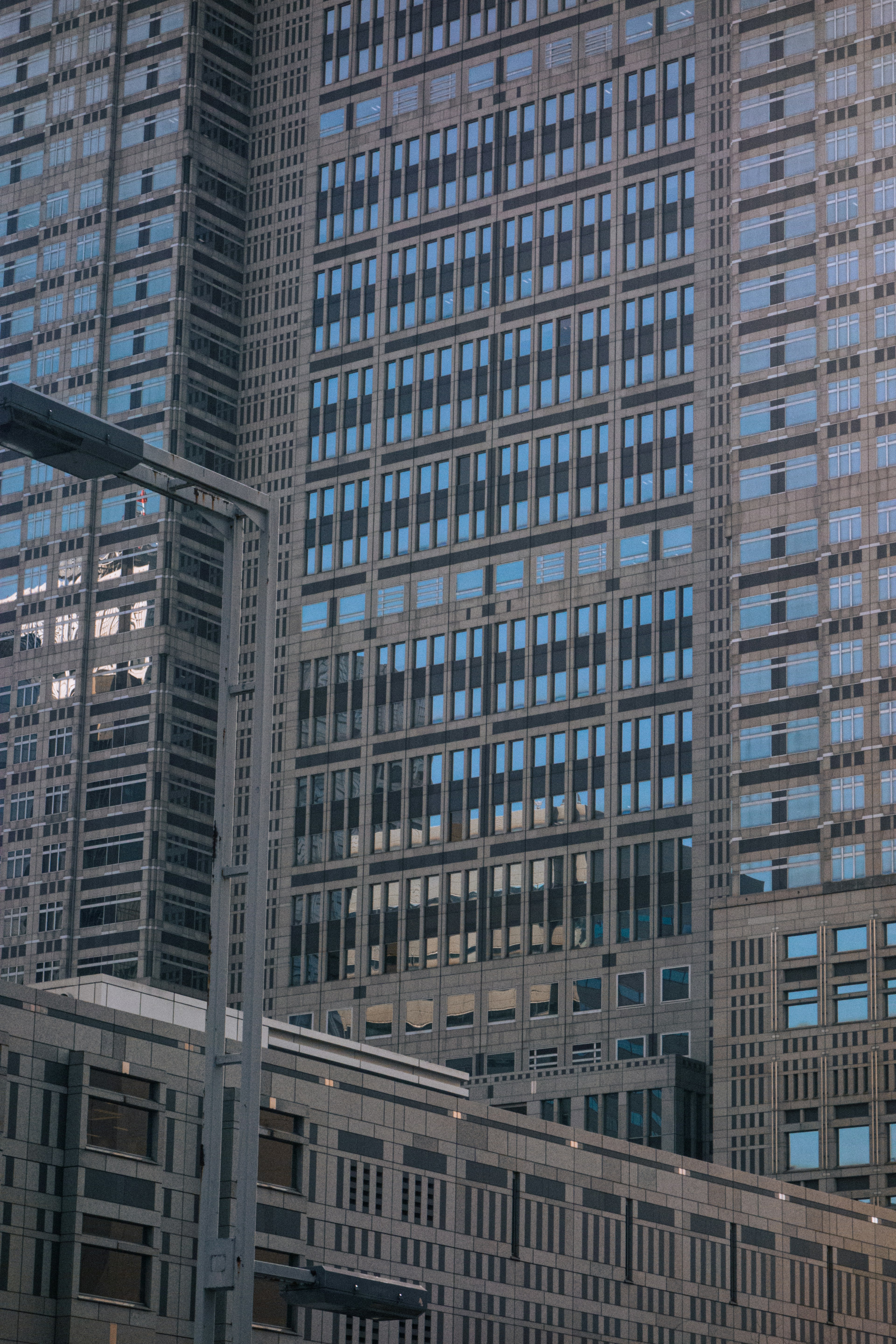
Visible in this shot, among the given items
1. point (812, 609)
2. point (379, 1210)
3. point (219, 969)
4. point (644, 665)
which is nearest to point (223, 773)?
point (219, 969)

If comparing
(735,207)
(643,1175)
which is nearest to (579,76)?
(735,207)

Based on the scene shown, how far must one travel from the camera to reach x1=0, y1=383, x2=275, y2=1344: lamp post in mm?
33062

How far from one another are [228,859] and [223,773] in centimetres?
161

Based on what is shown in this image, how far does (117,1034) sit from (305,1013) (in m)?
92.8

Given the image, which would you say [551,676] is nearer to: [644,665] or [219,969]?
[644,665]

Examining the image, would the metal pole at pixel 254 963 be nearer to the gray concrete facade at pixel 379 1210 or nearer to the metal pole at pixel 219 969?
the metal pole at pixel 219 969

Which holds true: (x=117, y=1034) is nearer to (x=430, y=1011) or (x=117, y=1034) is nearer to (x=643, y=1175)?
(x=643, y=1175)

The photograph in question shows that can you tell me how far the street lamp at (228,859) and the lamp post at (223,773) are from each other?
0.03 meters

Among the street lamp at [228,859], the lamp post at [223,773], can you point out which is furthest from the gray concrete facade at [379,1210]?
the lamp post at [223,773]

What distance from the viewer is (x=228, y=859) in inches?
1383

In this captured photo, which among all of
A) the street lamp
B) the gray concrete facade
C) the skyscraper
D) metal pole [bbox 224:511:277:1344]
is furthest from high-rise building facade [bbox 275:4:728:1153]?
metal pole [bbox 224:511:277:1344]

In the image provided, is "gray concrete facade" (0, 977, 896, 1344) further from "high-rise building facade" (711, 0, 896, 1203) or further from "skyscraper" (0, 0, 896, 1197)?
"skyscraper" (0, 0, 896, 1197)

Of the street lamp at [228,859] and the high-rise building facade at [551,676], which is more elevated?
the high-rise building facade at [551,676]

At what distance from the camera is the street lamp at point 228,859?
33094mm
